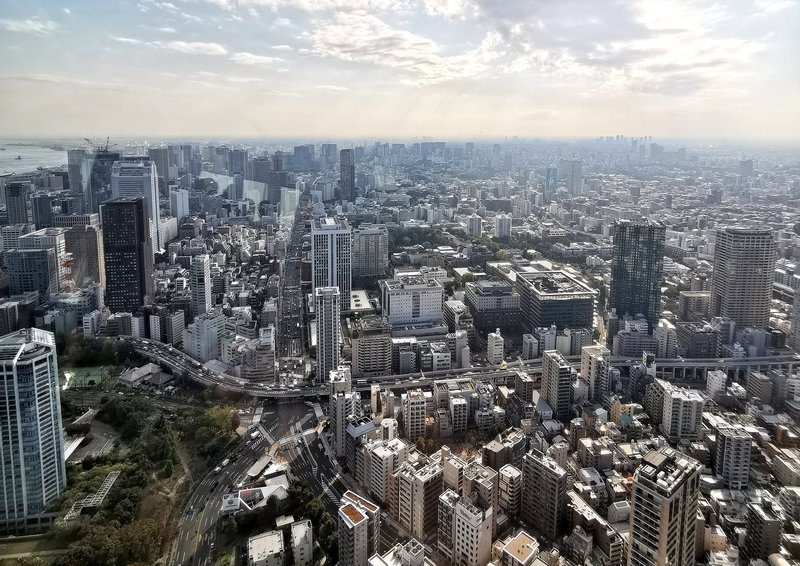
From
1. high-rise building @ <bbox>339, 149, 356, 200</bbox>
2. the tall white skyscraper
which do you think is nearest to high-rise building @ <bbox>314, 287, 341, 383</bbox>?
the tall white skyscraper

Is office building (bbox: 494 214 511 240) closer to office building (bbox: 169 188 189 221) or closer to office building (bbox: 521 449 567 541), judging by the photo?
office building (bbox: 169 188 189 221)

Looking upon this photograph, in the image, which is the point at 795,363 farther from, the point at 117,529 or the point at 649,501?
the point at 117,529

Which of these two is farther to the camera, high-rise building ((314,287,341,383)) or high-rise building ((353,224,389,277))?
high-rise building ((353,224,389,277))

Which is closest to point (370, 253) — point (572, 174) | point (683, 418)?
point (683, 418)

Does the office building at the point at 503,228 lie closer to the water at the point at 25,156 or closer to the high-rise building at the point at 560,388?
the high-rise building at the point at 560,388

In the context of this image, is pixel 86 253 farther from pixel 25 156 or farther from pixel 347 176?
pixel 347 176

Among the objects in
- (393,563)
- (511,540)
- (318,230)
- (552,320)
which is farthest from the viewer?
(318,230)

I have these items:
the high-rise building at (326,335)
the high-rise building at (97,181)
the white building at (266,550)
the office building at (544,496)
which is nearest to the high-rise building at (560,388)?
the office building at (544,496)

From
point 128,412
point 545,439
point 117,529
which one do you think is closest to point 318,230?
point 128,412
